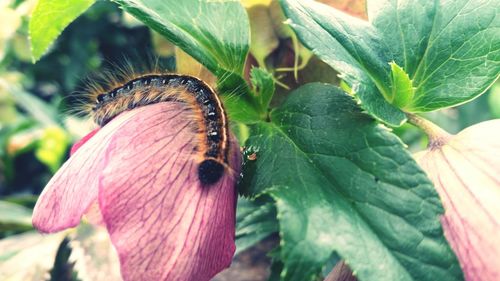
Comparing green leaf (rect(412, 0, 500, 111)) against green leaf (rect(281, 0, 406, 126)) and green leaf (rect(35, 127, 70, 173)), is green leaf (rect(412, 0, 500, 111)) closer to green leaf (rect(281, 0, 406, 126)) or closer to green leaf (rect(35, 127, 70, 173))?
green leaf (rect(281, 0, 406, 126))

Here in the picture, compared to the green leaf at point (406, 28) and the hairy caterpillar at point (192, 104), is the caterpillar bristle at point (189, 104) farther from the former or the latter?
the green leaf at point (406, 28)

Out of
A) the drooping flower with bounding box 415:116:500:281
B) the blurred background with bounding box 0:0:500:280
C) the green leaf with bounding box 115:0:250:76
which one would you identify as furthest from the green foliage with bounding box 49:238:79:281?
the drooping flower with bounding box 415:116:500:281

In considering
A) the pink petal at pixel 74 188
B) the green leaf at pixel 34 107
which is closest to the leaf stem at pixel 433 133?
the pink petal at pixel 74 188

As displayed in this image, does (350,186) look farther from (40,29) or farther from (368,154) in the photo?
(40,29)

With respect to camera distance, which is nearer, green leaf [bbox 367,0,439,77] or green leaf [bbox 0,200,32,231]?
green leaf [bbox 367,0,439,77]

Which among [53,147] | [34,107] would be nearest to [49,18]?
[53,147]

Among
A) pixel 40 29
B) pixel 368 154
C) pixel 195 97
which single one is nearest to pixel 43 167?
pixel 40 29

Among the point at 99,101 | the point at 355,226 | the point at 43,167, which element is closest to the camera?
the point at 355,226
